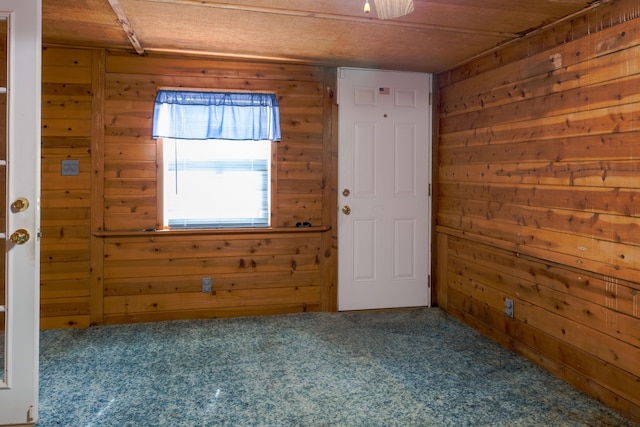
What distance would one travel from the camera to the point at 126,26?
3.04m

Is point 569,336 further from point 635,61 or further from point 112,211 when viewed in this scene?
point 112,211

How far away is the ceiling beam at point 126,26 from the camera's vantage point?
2.69 meters

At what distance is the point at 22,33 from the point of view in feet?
6.82

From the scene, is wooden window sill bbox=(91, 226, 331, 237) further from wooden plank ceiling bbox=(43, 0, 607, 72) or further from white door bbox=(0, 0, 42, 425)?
white door bbox=(0, 0, 42, 425)

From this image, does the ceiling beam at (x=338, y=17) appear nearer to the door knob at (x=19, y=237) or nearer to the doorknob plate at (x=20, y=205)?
the doorknob plate at (x=20, y=205)

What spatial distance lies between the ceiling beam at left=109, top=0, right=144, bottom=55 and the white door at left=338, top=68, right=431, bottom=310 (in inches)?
65.4

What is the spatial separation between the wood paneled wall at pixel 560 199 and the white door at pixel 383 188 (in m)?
0.42

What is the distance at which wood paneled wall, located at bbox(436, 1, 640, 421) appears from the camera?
2.39 m

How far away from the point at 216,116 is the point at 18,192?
1903mm

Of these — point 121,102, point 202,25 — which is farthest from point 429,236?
point 121,102

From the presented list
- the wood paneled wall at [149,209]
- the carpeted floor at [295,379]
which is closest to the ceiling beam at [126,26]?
the wood paneled wall at [149,209]

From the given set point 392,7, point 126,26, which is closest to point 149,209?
point 126,26

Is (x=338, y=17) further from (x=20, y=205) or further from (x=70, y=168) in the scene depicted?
(x=70, y=168)

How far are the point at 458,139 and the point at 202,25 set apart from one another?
2262 mm
